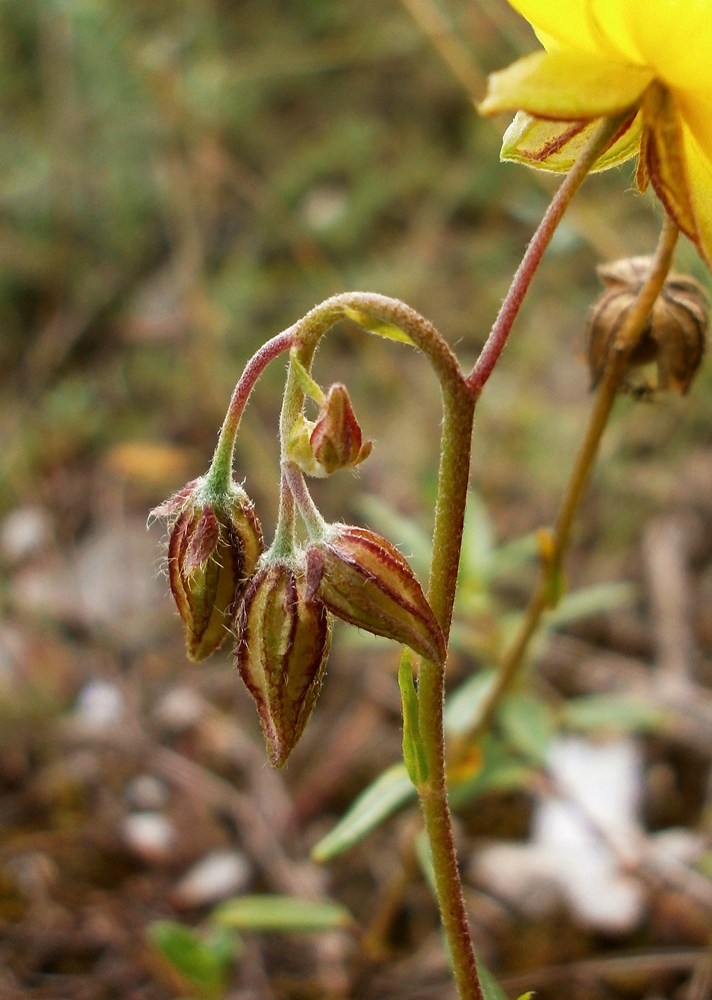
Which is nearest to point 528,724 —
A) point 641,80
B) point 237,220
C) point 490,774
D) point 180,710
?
point 490,774

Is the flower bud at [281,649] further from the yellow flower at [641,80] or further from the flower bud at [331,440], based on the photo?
the yellow flower at [641,80]

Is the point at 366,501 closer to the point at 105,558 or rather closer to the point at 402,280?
the point at 105,558

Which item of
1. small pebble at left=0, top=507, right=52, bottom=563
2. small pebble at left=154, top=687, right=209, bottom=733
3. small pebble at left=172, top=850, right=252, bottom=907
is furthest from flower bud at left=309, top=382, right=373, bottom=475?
small pebble at left=0, top=507, right=52, bottom=563

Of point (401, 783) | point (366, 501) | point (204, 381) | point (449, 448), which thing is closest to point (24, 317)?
point (204, 381)

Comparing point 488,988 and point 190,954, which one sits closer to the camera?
point 488,988

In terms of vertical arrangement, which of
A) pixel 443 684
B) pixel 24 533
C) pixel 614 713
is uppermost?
pixel 24 533

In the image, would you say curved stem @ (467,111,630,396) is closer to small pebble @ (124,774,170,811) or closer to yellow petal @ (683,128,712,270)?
yellow petal @ (683,128,712,270)

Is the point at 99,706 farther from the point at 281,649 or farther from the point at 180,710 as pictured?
the point at 281,649
